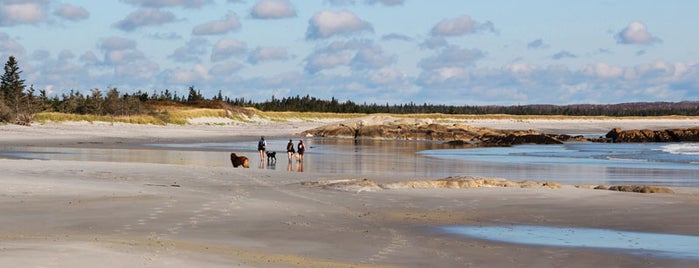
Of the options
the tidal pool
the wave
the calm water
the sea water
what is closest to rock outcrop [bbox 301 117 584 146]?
the wave

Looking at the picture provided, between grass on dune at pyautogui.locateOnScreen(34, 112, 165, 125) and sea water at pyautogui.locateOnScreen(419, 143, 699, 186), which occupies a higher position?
grass on dune at pyautogui.locateOnScreen(34, 112, 165, 125)

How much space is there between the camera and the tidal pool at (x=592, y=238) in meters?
12.8

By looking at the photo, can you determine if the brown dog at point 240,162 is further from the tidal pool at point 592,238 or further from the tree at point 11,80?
the tree at point 11,80

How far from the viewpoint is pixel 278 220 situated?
15.6 m

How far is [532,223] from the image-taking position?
631 inches

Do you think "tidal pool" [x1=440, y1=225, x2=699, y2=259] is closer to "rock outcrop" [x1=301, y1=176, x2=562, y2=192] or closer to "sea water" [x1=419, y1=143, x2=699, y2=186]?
"rock outcrop" [x1=301, y1=176, x2=562, y2=192]

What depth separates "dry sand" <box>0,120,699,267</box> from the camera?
1135 centimetres

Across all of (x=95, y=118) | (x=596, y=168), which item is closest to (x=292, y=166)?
(x=596, y=168)

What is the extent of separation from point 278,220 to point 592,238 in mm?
5137

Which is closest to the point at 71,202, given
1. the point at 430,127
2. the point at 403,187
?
the point at 403,187

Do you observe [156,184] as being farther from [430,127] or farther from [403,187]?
[430,127]

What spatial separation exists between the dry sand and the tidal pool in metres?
0.49

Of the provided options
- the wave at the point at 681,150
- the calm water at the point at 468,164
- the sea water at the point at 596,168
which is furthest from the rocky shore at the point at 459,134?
the calm water at the point at 468,164

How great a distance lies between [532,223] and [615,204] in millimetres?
3510
